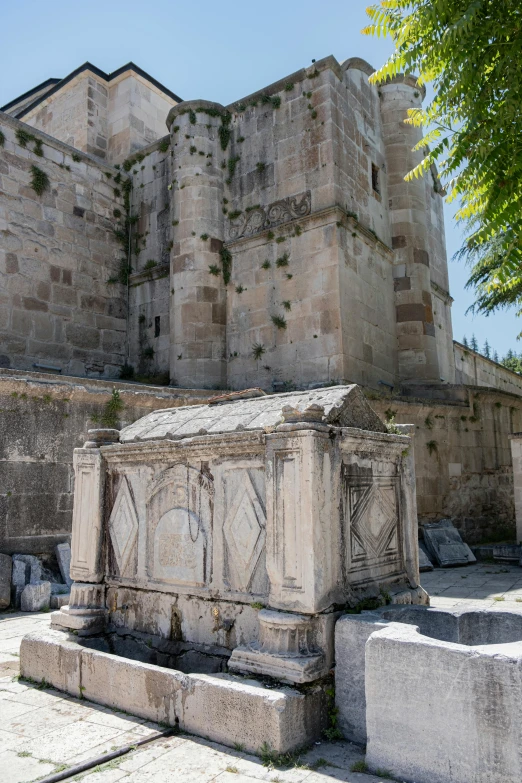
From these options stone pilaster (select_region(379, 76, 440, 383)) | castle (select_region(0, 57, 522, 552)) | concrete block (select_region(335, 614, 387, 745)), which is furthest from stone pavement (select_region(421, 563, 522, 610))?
stone pilaster (select_region(379, 76, 440, 383))

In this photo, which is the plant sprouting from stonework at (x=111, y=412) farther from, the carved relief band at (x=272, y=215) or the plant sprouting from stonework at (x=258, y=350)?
the carved relief band at (x=272, y=215)

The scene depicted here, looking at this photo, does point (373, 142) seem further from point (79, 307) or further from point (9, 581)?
point (9, 581)

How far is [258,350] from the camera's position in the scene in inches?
454

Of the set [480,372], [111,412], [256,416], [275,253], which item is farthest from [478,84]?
[480,372]

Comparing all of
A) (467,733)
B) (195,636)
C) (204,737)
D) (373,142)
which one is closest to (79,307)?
(373,142)

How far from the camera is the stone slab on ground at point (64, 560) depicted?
22.1 ft

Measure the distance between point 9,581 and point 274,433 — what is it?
4.27 metres

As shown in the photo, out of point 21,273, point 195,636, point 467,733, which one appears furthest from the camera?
point 21,273

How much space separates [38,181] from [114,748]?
1109 centimetres

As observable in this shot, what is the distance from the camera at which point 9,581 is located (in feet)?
20.0

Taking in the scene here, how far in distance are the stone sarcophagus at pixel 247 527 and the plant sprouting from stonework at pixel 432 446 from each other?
6432 mm

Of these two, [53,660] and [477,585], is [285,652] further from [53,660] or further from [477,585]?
[477,585]

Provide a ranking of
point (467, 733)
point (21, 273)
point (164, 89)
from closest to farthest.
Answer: point (467, 733), point (21, 273), point (164, 89)

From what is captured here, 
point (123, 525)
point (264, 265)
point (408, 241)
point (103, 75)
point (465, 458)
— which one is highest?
point (103, 75)
